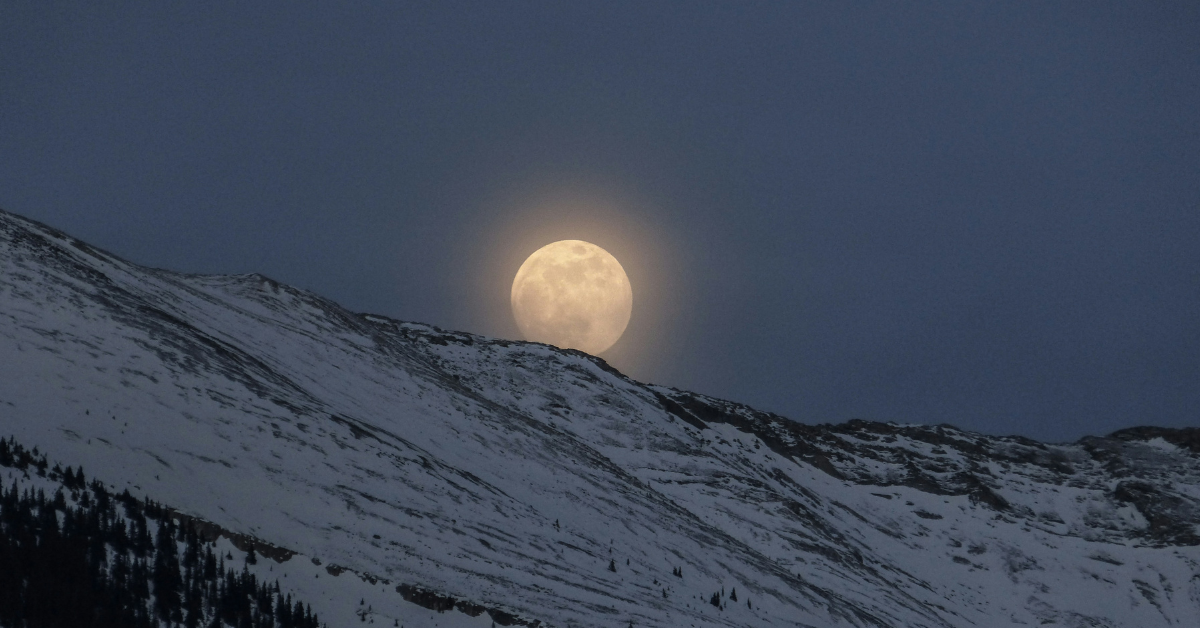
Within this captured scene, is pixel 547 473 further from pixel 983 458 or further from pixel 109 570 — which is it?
pixel 983 458

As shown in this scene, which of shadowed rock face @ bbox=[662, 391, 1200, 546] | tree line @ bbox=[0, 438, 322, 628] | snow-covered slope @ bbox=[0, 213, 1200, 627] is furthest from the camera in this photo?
shadowed rock face @ bbox=[662, 391, 1200, 546]

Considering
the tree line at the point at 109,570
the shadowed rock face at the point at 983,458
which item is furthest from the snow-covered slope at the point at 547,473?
the tree line at the point at 109,570

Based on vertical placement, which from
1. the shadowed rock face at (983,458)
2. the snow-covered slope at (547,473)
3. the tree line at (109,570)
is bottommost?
the tree line at (109,570)

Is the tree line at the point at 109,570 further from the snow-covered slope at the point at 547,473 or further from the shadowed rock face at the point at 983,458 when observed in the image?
the shadowed rock face at the point at 983,458

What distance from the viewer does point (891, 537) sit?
91000 millimetres

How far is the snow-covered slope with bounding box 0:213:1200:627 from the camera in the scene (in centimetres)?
4241

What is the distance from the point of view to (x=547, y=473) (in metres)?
66.1

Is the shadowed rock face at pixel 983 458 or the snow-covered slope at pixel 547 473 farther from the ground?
the shadowed rock face at pixel 983 458

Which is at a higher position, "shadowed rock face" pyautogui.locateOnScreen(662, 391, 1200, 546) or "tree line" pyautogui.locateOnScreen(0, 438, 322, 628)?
"shadowed rock face" pyautogui.locateOnScreen(662, 391, 1200, 546)

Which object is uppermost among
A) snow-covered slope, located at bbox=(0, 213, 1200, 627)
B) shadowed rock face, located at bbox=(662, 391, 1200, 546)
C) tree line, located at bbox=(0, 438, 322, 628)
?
shadowed rock face, located at bbox=(662, 391, 1200, 546)

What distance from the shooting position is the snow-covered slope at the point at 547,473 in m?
42.4

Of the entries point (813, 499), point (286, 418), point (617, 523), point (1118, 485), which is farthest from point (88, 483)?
point (1118, 485)

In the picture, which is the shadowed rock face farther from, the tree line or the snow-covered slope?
the tree line

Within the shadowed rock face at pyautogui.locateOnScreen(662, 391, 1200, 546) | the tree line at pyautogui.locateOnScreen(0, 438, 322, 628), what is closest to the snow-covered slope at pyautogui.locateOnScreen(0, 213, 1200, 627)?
the shadowed rock face at pyautogui.locateOnScreen(662, 391, 1200, 546)
